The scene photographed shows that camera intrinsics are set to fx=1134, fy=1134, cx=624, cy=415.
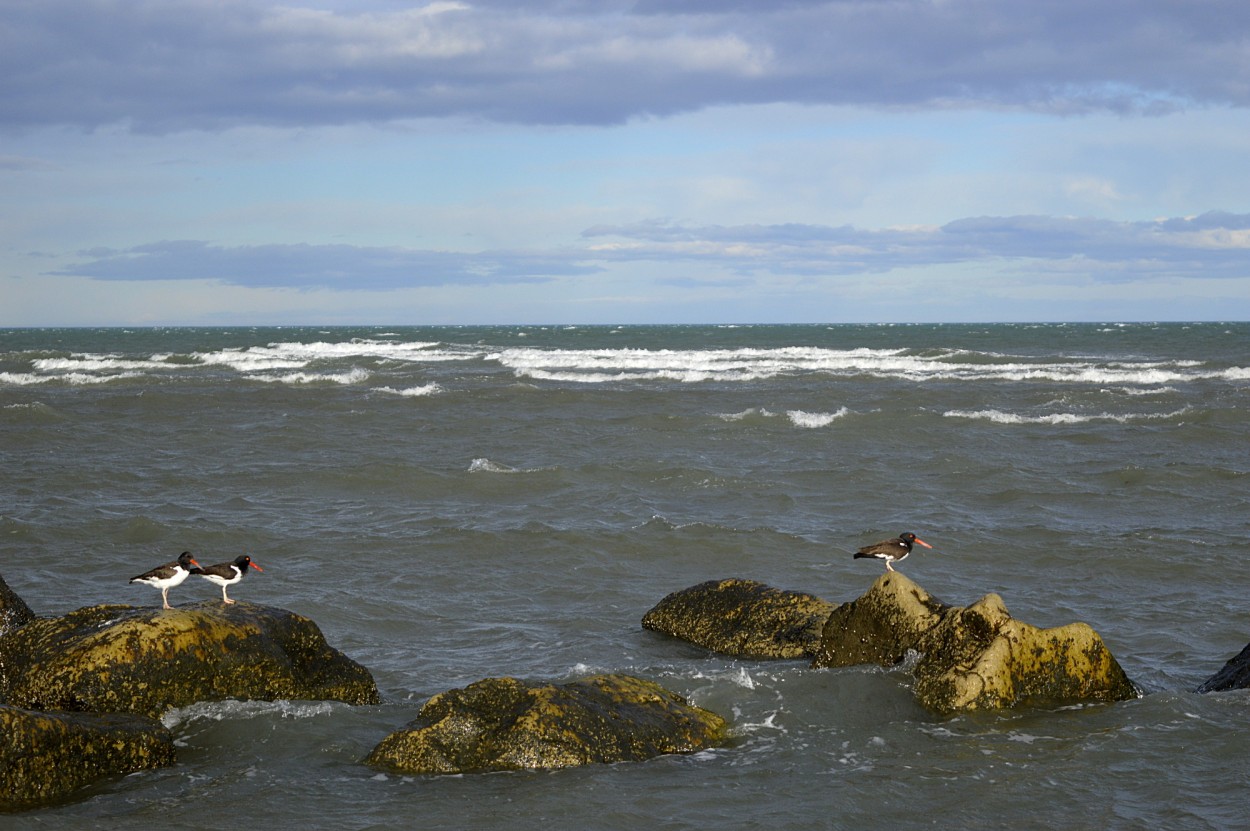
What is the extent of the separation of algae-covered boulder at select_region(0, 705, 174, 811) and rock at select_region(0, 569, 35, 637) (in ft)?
8.20

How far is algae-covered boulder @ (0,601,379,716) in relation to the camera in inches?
278

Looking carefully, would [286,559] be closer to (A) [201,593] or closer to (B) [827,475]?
→ (A) [201,593]

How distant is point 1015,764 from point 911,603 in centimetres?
205

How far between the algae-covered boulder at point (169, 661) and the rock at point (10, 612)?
0.97 meters

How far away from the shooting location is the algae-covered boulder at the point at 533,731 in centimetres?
662

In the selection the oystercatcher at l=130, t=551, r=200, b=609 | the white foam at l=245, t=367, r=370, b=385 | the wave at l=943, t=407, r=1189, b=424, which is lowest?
the oystercatcher at l=130, t=551, r=200, b=609

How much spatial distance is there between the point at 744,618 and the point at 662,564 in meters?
3.29

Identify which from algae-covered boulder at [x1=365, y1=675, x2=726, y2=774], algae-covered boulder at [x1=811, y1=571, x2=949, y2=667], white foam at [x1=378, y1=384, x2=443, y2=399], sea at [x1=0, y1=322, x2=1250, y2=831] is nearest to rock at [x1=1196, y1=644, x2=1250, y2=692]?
sea at [x1=0, y1=322, x2=1250, y2=831]

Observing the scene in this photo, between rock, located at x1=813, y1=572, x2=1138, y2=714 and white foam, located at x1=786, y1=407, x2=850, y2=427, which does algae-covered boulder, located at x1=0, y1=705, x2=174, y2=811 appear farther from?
white foam, located at x1=786, y1=407, x2=850, y2=427

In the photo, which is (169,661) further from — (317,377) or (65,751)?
(317,377)

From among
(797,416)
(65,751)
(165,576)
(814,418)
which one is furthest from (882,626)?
(797,416)

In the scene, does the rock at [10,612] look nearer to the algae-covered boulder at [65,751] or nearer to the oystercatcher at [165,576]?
the oystercatcher at [165,576]

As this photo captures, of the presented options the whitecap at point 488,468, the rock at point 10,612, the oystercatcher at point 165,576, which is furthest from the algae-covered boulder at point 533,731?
Answer: the whitecap at point 488,468

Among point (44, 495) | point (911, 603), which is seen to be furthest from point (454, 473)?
point (911, 603)
